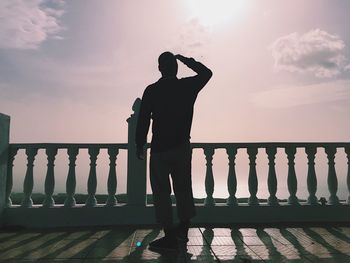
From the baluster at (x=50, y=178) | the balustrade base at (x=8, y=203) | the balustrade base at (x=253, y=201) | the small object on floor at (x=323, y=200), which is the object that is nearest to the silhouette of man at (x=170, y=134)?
the balustrade base at (x=253, y=201)

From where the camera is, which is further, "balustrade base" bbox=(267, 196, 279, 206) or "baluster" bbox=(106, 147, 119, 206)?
"balustrade base" bbox=(267, 196, 279, 206)

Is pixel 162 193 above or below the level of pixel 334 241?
above

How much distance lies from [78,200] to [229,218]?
3.35 meters

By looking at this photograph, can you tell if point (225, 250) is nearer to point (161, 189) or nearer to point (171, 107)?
point (161, 189)

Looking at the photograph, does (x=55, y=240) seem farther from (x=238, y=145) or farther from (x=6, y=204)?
(x=238, y=145)

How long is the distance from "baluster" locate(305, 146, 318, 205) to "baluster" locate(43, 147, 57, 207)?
440 centimetres

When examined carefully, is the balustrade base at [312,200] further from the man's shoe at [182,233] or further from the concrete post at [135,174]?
the man's shoe at [182,233]

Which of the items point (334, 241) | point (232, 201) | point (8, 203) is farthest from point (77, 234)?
point (334, 241)

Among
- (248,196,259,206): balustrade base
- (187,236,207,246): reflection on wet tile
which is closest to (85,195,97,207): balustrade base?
(187,236,207,246): reflection on wet tile

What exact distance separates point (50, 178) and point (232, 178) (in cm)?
308

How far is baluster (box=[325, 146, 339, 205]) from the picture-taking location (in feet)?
21.0

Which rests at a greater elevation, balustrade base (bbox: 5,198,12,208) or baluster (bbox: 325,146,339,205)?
baluster (bbox: 325,146,339,205)

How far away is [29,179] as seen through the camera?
606cm

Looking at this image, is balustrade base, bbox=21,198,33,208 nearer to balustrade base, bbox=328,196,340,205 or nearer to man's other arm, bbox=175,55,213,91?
man's other arm, bbox=175,55,213,91
